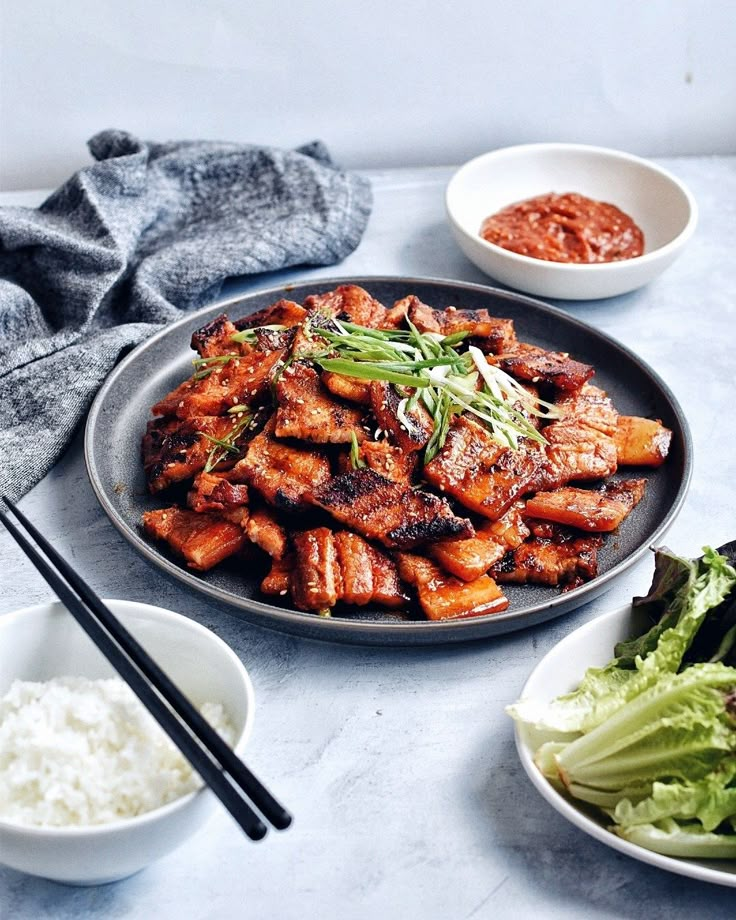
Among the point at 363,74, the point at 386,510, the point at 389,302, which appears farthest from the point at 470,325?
the point at 363,74

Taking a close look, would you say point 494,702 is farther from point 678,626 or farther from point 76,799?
point 76,799

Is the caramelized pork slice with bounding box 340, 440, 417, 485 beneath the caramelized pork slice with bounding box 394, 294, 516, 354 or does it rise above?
beneath

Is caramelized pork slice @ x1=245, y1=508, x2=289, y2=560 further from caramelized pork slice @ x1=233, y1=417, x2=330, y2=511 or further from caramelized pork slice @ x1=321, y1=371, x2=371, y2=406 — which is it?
caramelized pork slice @ x1=321, y1=371, x2=371, y2=406

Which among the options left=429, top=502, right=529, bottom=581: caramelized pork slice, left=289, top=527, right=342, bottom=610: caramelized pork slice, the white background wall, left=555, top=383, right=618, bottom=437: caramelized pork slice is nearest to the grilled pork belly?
left=289, top=527, right=342, bottom=610: caramelized pork slice

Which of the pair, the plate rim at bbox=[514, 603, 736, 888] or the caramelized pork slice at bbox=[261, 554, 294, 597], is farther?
the caramelized pork slice at bbox=[261, 554, 294, 597]

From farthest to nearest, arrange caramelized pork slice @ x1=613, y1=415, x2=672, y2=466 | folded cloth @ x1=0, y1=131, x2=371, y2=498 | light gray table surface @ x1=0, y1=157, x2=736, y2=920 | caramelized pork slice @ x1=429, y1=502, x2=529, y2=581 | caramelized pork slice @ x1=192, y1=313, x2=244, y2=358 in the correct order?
folded cloth @ x1=0, y1=131, x2=371, y2=498
caramelized pork slice @ x1=192, y1=313, x2=244, y2=358
caramelized pork slice @ x1=613, y1=415, x2=672, y2=466
caramelized pork slice @ x1=429, y1=502, x2=529, y2=581
light gray table surface @ x1=0, y1=157, x2=736, y2=920

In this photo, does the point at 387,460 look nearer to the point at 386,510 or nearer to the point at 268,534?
the point at 386,510

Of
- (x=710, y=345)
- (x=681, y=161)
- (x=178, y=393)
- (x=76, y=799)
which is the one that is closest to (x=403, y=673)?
(x=76, y=799)

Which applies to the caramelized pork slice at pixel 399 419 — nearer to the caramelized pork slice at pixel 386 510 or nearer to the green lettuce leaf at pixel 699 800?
the caramelized pork slice at pixel 386 510
